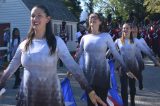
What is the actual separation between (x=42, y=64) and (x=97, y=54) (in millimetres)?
2789

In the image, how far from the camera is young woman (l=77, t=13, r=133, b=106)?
25.3ft

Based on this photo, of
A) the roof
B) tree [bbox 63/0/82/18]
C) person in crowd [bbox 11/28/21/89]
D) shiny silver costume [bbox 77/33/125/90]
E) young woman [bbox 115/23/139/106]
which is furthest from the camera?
→ tree [bbox 63/0/82/18]

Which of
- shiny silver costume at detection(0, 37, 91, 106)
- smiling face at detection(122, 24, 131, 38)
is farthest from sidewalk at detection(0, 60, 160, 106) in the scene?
shiny silver costume at detection(0, 37, 91, 106)

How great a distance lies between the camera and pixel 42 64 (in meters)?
5.06

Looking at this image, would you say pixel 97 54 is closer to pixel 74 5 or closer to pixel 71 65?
pixel 71 65

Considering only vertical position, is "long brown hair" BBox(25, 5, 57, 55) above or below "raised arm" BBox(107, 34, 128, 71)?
above

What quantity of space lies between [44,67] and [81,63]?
2.92 metres

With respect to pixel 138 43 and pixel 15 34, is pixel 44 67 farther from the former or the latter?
pixel 15 34

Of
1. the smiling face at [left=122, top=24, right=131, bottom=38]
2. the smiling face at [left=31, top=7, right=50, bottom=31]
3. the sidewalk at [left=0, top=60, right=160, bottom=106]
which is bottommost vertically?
the sidewalk at [left=0, top=60, right=160, bottom=106]

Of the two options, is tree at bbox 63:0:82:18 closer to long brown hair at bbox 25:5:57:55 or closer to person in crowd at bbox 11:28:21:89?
person in crowd at bbox 11:28:21:89

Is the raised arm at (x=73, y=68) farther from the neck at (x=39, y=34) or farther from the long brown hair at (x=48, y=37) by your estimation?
the neck at (x=39, y=34)

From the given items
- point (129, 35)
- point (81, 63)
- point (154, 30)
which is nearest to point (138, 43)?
point (129, 35)

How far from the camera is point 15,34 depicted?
50.6 ft

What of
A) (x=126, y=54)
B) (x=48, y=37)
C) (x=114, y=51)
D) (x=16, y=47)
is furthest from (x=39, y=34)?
(x=16, y=47)
